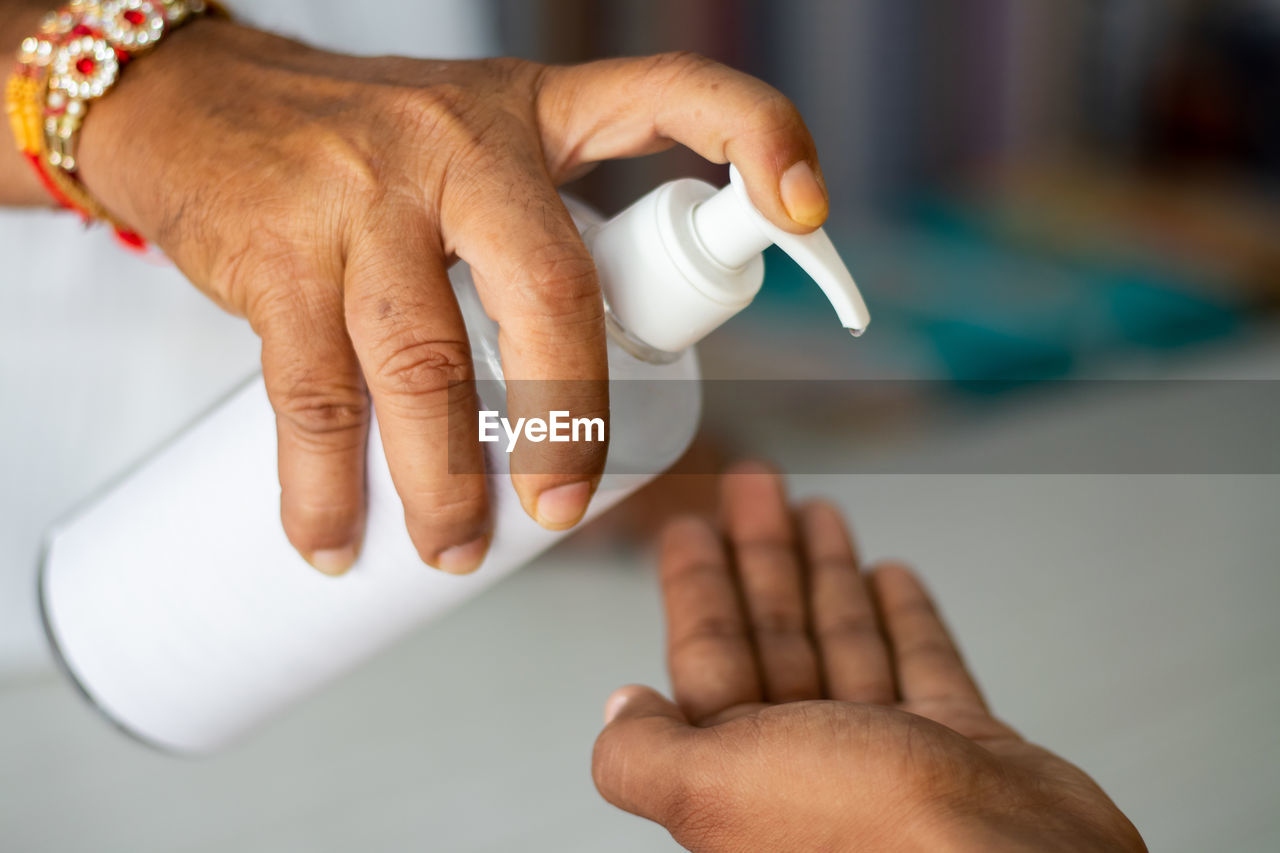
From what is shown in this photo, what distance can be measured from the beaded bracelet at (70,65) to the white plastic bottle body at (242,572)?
→ 0.15m

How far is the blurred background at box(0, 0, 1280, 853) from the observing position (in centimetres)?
61

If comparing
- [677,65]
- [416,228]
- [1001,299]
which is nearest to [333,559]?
[416,228]

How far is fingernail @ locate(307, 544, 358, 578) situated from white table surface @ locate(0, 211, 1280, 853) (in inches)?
9.2

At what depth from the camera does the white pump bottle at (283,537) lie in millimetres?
370

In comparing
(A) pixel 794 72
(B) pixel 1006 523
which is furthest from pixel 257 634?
(A) pixel 794 72

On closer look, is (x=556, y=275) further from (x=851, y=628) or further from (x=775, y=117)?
(x=851, y=628)

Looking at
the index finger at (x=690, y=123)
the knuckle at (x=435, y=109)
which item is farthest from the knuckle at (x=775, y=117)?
the knuckle at (x=435, y=109)

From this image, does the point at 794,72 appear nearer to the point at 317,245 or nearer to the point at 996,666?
the point at 996,666

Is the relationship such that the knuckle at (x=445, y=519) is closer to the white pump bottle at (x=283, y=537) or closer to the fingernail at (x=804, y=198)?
the white pump bottle at (x=283, y=537)

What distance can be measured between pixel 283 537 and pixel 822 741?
0.23 metres

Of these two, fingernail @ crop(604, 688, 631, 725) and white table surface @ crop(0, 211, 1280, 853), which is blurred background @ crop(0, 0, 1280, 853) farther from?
fingernail @ crop(604, 688, 631, 725)

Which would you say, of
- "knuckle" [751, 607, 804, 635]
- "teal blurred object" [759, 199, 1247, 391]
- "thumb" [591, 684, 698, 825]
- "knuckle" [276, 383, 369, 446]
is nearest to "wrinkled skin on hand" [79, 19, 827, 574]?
"knuckle" [276, 383, 369, 446]

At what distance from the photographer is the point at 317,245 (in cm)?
38

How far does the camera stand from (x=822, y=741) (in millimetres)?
380
